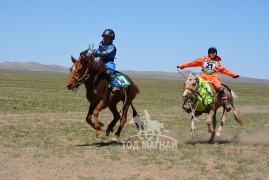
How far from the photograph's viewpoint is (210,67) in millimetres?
12625

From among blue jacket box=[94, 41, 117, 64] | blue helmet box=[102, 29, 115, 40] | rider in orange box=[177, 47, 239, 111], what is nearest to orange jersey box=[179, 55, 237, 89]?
rider in orange box=[177, 47, 239, 111]

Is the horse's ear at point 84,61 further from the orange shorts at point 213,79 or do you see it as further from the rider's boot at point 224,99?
the rider's boot at point 224,99

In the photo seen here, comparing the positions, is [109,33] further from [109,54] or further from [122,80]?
[122,80]

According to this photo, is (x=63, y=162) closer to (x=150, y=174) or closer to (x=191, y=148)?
(x=150, y=174)

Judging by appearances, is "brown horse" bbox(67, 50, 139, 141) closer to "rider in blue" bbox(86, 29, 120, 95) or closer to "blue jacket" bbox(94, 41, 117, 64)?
"rider in blue" bbox(86, 29, 120, 95)

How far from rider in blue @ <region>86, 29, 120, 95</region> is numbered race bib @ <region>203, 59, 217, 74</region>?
9.36 ft

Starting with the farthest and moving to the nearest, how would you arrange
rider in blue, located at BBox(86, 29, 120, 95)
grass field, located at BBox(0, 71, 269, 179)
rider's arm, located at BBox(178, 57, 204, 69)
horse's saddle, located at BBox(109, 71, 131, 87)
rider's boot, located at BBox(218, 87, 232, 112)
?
1. rider's arm, located at BBox(178, 57, 204, 69)
2. rider's boot, located at BBox(218, 87, 232, 112)
3. horse's saddle, located at BBox(109, 71, 131, 87)
4. rider in blue, located at BBox(86, 29, 120, 95)
5. grass field, located at BBox(0, 71, 269, 179)

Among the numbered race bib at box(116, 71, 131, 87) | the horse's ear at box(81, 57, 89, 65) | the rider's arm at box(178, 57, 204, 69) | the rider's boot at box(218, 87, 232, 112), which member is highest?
the rider's arm at box(178, 57, 204, 69)

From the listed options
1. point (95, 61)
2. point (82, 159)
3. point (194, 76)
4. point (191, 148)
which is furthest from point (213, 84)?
point (82, 159)

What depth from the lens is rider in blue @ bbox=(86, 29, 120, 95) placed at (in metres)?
11.4

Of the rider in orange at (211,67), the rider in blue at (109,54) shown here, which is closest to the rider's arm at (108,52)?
the rider in blue at (109,54)

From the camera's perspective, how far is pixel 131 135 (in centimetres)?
1383

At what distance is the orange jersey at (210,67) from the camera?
12.6m

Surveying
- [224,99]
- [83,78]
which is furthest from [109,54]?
[224,99]
